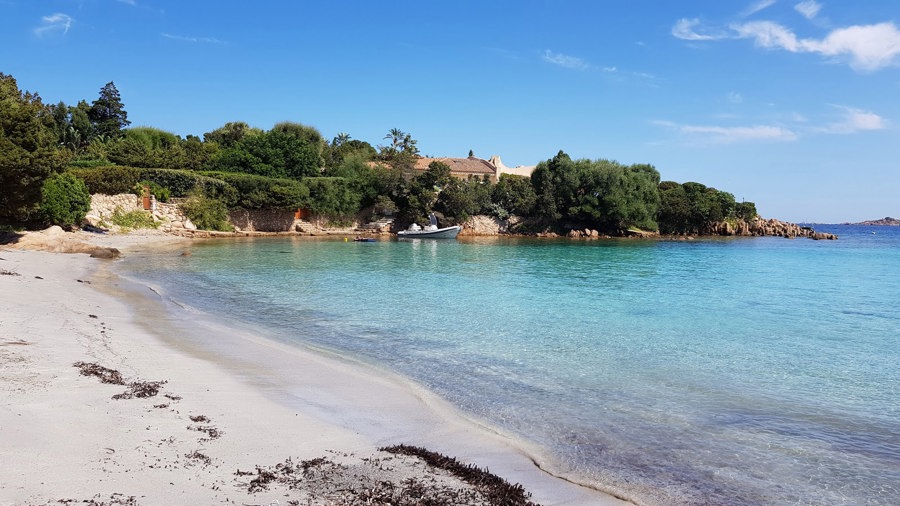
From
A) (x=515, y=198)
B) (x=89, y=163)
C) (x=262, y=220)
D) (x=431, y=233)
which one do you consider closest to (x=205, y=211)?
(x=262, y=220)

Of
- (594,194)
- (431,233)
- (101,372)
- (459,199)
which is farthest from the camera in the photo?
(594,194)

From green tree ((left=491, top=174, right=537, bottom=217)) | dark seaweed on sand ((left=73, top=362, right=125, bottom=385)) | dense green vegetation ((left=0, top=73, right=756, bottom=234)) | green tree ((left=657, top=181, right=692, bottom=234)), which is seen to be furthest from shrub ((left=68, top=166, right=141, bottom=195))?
green tree ((left=657, top=181, right=692, bottom=234))

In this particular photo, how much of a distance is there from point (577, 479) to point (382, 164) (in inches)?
2379

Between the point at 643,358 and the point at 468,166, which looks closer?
the point at 643,358

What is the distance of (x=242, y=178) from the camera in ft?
166

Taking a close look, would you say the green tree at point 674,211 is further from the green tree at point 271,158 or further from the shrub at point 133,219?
the shrub at point 133,219

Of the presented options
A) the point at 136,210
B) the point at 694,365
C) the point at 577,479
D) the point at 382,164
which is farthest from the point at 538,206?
the point at 577,479

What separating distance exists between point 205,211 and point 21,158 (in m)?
27.4

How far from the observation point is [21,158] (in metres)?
21.4

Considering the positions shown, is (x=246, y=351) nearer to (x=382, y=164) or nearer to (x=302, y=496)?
(x=302, y=496)

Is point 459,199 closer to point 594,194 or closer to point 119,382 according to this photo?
point 594,194

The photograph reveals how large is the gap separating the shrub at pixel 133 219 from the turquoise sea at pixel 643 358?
71.7 ft

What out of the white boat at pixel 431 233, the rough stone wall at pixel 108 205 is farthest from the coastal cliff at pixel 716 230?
the rough stone wall at pixel 108 205

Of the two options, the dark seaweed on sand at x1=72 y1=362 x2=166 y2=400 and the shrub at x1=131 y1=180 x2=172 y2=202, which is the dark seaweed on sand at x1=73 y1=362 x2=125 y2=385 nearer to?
the dark seaweed on sand at x1=72 y1=362 x2=166 y2=400
